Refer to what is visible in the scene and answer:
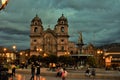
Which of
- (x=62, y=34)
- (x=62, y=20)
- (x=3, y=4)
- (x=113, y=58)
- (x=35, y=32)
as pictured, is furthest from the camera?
(x=62, y=20)

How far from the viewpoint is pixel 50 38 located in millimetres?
155250

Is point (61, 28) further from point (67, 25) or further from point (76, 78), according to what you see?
point (76, 78)

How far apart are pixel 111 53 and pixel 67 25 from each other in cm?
2365

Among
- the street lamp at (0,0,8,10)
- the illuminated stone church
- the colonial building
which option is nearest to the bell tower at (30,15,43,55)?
the illuminated stone church

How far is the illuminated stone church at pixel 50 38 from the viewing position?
152 m

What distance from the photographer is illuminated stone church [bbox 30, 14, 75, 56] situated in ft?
500

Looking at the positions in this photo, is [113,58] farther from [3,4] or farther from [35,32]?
[3,4]

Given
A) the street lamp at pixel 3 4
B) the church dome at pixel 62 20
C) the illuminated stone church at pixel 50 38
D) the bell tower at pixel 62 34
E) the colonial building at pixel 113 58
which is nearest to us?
the street lamp at pixel 3 4

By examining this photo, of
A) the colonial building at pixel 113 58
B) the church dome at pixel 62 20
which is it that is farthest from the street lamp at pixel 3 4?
the church dome at pixel 62 20

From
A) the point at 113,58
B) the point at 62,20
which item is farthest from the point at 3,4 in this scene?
the point at 62,20

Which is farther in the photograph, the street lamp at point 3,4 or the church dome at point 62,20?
the church dome at point 62,20

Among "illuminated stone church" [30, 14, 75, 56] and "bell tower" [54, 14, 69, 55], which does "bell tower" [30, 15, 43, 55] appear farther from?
"bell tower" [54, 14, 69, 55]

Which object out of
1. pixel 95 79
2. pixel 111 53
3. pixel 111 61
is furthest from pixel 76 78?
pixel 111 53

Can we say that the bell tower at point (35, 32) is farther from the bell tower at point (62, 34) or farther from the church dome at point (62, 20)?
the church dome at point (62, 20)
